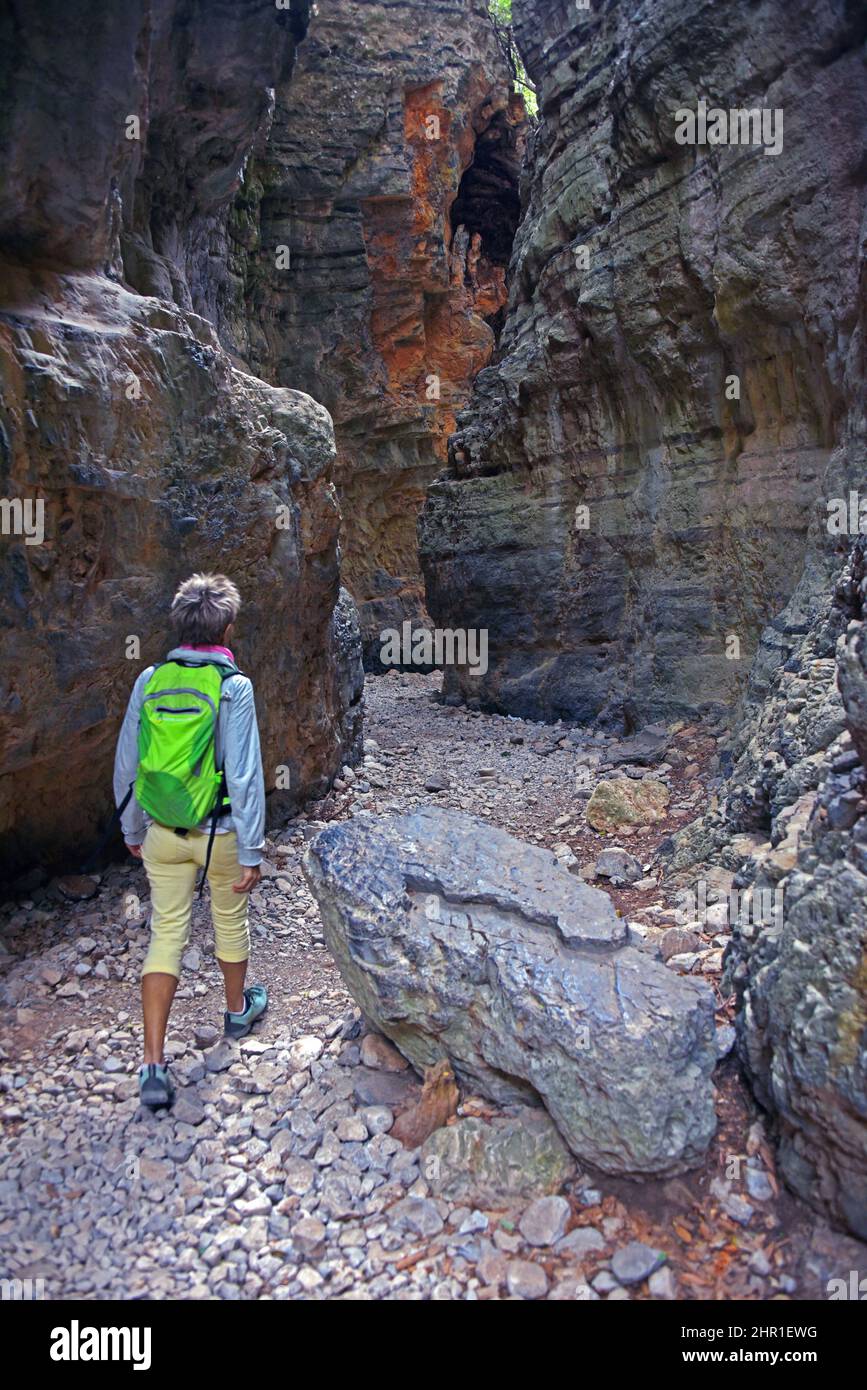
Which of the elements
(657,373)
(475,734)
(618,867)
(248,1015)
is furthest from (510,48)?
(248,1015)

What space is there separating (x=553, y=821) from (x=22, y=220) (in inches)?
232

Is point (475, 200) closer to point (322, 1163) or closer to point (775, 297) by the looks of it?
point (775, 297)

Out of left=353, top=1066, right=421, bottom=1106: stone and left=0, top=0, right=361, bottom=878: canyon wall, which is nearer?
left=353, top=1066, right=421, bottom=1106: stone

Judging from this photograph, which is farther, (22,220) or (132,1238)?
(22,220)

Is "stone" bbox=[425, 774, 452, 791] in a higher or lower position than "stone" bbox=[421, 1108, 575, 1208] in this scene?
higher

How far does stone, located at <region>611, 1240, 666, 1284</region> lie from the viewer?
8.20 ft

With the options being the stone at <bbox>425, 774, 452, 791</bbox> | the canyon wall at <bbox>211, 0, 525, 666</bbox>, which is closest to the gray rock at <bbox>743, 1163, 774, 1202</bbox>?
the stone at <bbox>425, 774, 452, 791</bbox>

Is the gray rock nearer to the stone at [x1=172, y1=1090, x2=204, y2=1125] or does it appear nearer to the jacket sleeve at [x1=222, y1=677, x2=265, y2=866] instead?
the stone at [x1=172, y1=1090, x2=204, y2=1125]

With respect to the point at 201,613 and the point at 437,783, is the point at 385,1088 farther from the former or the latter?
the point at 437,783

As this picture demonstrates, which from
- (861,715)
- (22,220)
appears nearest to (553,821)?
(861,715)

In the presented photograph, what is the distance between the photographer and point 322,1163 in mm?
3104

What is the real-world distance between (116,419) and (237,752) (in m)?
2.68

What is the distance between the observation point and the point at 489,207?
73.0ft

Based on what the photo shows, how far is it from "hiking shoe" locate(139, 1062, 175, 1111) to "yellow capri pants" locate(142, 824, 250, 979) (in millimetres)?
376
